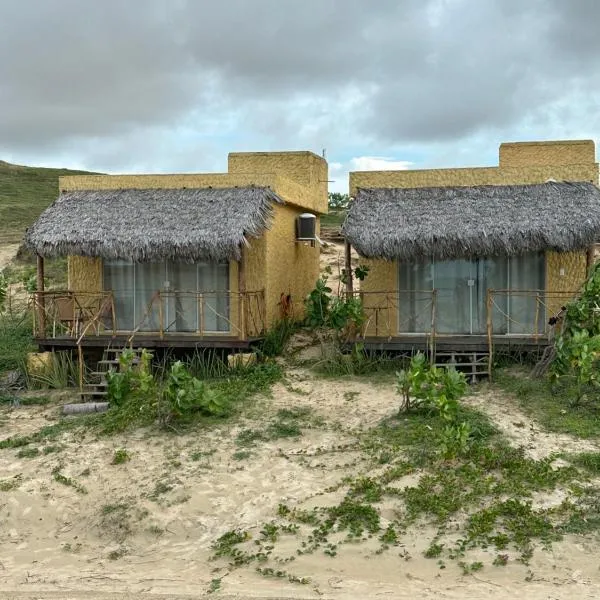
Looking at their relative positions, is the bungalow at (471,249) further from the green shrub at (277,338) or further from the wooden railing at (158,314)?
the wooden railing at (158,314)

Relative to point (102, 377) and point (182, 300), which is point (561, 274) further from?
point (102, 377)

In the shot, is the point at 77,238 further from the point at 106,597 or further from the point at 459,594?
the point at 459,594

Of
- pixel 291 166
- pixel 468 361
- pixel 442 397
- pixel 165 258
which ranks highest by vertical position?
pixel 291 166

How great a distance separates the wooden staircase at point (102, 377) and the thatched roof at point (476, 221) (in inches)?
171

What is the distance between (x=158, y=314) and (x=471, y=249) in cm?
568

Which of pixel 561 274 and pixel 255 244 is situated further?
pixel 255 244

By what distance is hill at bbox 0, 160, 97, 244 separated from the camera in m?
26.9

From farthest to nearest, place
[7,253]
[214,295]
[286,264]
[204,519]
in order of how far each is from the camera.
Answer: [7,253]
[286,264]
[214,295]
[204,519]

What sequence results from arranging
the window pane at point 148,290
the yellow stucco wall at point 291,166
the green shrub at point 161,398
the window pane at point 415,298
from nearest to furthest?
the green shrub at point 161,398 < the window pane at point 415,298 < the window pane at point 148,290 < the yellow stucco wall at point 291,166

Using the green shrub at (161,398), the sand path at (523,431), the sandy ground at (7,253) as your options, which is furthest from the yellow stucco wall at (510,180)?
the sandy ground at (7,253)

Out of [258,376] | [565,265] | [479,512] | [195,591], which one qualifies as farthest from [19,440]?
[565,265]

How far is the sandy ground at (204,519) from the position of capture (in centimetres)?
678

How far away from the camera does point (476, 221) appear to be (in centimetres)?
1284

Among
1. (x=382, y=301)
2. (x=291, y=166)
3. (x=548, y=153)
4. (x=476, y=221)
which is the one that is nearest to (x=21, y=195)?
(x=291, y=166)
